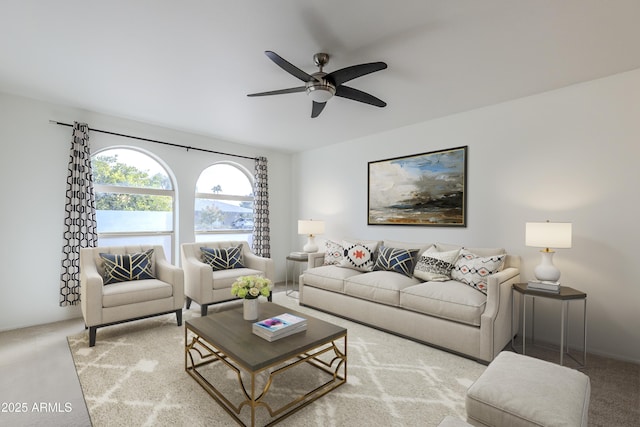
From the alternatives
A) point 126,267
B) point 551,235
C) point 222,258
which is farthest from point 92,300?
point 551,235

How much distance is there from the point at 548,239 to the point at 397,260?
5.11 feet

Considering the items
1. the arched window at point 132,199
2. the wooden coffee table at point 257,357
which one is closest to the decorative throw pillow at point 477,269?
the wooden coffee table at point 257,357

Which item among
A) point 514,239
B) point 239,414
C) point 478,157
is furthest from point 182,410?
point 478,157

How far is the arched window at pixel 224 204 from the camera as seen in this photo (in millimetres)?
5094

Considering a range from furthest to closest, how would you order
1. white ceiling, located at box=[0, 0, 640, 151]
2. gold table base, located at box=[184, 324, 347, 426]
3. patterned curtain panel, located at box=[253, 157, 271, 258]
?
patterned curtain panel, located at box=[253, 157, 271, 258] < white ceiling, located at box=[0, 0, 640, 151] < gold table base, located at box=[184, 324, 347, 426]

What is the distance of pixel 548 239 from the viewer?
8.89 ft

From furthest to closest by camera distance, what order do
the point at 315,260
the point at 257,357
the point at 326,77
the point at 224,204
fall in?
1. the point at 224,204
2. the point at 315,260
3. the point at 326,77
4. the point at 257,357

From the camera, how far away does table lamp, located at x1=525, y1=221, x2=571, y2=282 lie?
2.67 metres

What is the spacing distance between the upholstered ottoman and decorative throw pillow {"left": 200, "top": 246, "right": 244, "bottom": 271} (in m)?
3.42

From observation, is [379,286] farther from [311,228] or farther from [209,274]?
[209,274]

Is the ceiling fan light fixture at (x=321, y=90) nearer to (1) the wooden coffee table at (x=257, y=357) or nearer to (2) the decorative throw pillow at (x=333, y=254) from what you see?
(1) the wooden coffee table at (x=257, y=357)

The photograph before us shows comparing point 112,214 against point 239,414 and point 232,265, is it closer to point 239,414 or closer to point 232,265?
point 232,265

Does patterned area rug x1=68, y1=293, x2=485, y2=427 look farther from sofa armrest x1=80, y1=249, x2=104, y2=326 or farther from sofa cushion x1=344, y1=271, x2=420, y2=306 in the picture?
sofa cushion x1=344, y1=271, x2=420, y2=306

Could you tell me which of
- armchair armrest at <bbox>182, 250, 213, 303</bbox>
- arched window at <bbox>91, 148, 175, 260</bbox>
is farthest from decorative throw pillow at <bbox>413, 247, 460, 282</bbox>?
arched window at <bbox>91, 148, 175, 260</bbox>
